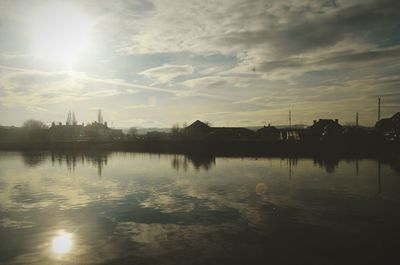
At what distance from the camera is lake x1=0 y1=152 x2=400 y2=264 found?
1346cm

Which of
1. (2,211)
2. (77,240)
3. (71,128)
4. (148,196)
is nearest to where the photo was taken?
(77,240)

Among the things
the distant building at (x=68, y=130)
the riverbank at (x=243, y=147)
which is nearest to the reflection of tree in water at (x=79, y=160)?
the riverbank at (x=243, y=147)

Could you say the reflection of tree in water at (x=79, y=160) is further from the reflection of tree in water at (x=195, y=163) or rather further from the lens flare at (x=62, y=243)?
the lens flare at (x=62, y=243)

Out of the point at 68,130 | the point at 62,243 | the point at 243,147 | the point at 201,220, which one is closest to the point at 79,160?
the point at 243,147

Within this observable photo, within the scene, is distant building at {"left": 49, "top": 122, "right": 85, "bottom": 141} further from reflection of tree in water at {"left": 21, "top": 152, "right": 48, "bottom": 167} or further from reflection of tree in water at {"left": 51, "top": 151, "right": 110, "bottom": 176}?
reflection of tree in water at {"left": 51, "top": 151, "right": 110, "bottom": 176}

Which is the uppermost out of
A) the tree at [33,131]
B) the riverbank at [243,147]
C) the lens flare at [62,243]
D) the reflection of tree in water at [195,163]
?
the tree at [33,131]

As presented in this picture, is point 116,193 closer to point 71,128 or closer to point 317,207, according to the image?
point 317,207

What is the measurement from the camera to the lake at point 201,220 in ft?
44.2

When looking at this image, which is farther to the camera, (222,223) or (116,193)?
(116,193)

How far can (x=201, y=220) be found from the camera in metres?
18.2

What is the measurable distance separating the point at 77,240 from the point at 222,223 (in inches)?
253

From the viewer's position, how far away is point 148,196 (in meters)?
24.3

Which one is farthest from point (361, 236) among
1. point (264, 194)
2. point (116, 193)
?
point (116, 193)

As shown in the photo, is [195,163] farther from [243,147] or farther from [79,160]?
[243,147]
